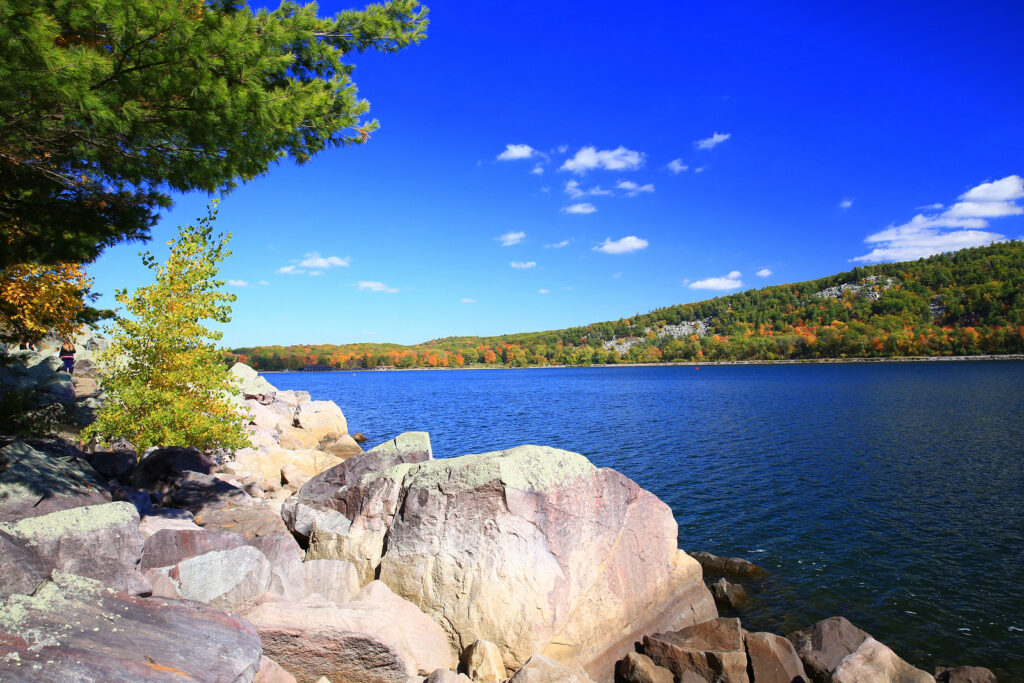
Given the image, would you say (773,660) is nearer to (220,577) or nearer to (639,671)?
(639,671)

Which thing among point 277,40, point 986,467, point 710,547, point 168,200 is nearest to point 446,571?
point 168,200

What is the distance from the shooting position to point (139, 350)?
16594 millimetres

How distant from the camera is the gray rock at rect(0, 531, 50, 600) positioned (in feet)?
21.7

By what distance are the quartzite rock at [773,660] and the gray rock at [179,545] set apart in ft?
34.0

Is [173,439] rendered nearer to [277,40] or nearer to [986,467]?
[277,40]

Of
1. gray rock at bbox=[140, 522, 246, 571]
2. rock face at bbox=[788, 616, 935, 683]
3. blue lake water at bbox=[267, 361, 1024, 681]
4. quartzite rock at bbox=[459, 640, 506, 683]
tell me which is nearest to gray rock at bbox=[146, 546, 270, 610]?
gray rock at bbox=[140, 522, 246, 571]

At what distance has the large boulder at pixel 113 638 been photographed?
540cm

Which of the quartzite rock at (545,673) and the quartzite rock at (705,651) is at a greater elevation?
the quartzite rock at (545,673)

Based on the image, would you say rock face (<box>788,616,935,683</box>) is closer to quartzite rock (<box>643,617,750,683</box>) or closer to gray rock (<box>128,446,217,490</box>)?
quartzite rock (<box>643,617,750,683</box>)

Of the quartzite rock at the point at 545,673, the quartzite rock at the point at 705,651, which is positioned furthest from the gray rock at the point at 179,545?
the quartzite rock at the point at 705,651

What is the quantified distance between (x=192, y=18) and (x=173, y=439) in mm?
13211

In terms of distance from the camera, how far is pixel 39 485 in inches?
376

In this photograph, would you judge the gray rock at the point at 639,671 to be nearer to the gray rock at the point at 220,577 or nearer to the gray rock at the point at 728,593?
the gray rock at the point at 728,593

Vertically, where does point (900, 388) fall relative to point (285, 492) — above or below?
below
